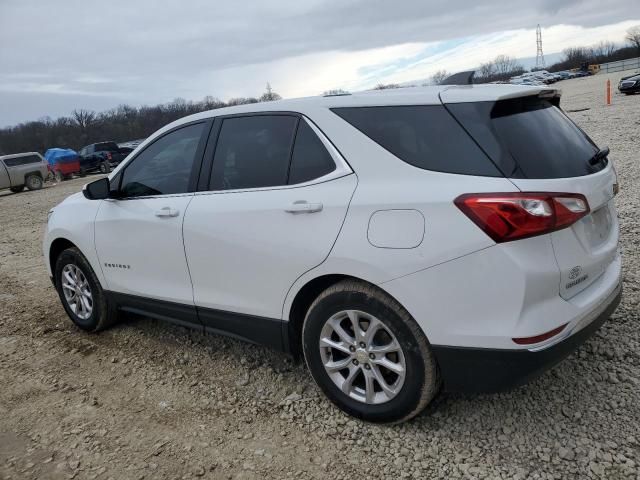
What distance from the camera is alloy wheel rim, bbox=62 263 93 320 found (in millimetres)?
4457

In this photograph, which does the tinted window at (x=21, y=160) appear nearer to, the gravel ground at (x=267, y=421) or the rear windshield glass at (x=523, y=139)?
the gravel ground at (x=267, y=421)

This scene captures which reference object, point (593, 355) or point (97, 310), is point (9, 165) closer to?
point (97, 310)

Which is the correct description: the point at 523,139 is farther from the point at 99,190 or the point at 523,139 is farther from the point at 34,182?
the point at 34,182

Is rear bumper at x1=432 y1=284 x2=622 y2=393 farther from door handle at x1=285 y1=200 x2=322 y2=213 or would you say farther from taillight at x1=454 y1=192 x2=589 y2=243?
door handle at x1=285 y1=200 x2=322 y2=213

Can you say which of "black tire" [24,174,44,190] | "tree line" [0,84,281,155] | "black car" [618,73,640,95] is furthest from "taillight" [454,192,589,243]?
"tree line" [0,84,281,155]

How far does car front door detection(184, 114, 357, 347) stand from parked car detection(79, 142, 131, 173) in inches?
1139

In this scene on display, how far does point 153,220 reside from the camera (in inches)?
141

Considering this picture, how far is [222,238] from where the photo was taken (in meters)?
3.13

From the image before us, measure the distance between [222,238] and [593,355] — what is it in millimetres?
2424

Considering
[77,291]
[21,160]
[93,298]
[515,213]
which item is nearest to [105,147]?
[21,160]

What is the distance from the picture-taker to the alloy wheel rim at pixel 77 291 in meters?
4.46

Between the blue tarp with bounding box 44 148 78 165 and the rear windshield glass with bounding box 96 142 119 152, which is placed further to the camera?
the rear windshield glass with bounding box 96 142 119 152

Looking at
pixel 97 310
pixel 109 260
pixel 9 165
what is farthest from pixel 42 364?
pixel 9 165

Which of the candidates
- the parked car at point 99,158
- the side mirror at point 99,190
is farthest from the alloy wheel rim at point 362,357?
the parked car at point 99,158
